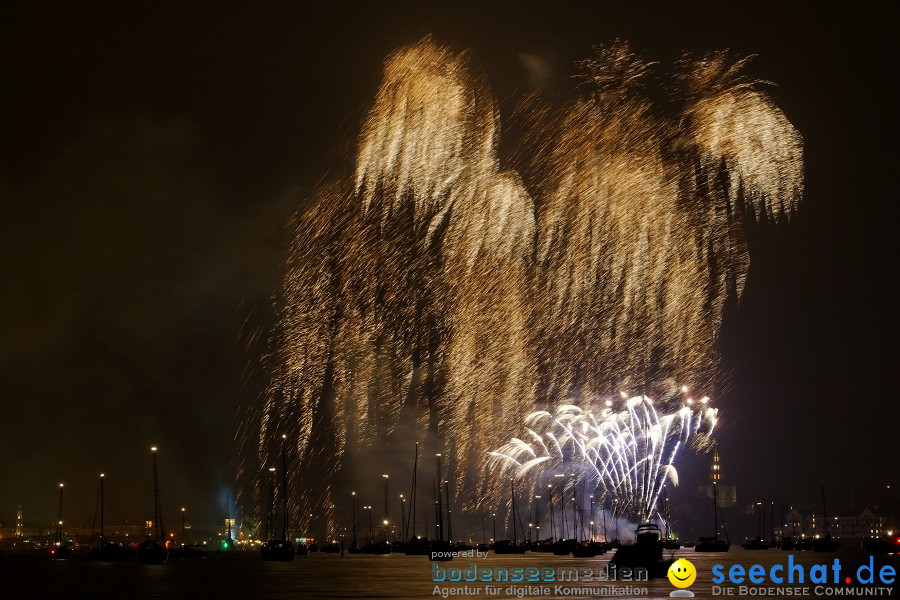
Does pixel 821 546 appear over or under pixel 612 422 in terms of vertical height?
under

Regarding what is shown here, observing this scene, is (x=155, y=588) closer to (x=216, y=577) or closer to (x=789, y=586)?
(x=216, y=577)

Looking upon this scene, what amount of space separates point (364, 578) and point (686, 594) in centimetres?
2103

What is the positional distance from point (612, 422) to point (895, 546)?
55294 millimetres

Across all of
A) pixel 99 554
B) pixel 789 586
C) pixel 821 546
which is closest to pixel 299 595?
pixel 789 586

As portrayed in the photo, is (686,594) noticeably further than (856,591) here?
No

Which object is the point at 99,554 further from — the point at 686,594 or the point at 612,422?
the point at 686,594

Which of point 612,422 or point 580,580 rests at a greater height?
point 612,422

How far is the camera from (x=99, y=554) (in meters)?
96.5

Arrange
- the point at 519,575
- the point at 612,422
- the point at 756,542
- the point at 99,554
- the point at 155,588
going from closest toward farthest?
the point at 155,588
the point at 519,575
the point at 612,422
the point at 99,554
the point at 756,542

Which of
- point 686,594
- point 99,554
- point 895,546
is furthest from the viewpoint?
point 895,546

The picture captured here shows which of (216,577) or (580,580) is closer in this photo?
(580,580)

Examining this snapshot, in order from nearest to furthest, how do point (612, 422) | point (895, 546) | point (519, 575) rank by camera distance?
point (519, 575) < point (612, 422) < point (895, 546)

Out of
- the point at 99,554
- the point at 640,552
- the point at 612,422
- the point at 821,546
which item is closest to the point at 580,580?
the point at 640,552

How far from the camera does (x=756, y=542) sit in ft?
518
